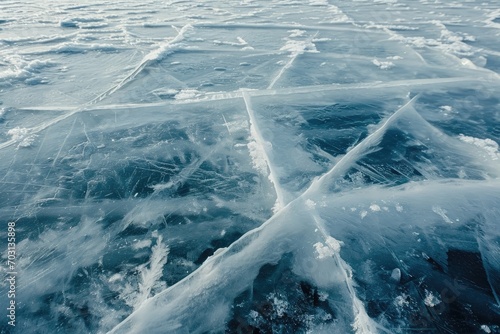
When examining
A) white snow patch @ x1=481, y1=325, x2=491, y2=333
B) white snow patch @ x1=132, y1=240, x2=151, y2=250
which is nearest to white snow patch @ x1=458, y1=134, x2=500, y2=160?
white snow patch @ x1=481, y1=325, x2=491, y2=333

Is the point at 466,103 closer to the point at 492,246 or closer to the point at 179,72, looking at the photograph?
the point at 492,246

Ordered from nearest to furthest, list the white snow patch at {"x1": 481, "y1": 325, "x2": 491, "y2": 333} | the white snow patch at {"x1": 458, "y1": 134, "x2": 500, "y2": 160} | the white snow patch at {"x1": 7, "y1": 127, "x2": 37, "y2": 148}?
the white snow patch at {"x1": 481, "y1": 325, "x2": 491, "y2": 333}
the white snow patch at {"x1": 458, "y1": 134, "x2": 500, "y2": 160}
the white snow patch at {"x1": 7, "y1": 127, "x2": 37, "y2": 148}

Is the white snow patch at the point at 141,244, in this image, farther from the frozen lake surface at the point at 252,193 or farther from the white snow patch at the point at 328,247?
the white snow patch at the point at 328,247

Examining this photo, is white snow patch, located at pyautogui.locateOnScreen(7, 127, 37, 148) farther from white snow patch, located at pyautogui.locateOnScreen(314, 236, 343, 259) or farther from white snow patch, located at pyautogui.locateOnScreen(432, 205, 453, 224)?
white snow patch, located at pyautogui.locateOnScreen(432, 205, 453, 224)

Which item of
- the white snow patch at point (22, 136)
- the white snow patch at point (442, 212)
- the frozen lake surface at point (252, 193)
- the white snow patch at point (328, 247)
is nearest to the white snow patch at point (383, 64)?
the frozen lake surface at point (252, 193)

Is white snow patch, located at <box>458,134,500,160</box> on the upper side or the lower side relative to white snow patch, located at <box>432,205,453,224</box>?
upper

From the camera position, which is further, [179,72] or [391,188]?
[179,72]

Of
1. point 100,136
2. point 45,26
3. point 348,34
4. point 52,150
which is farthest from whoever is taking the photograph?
point 45,26

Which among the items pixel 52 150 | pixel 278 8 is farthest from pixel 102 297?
pixel 278 8
